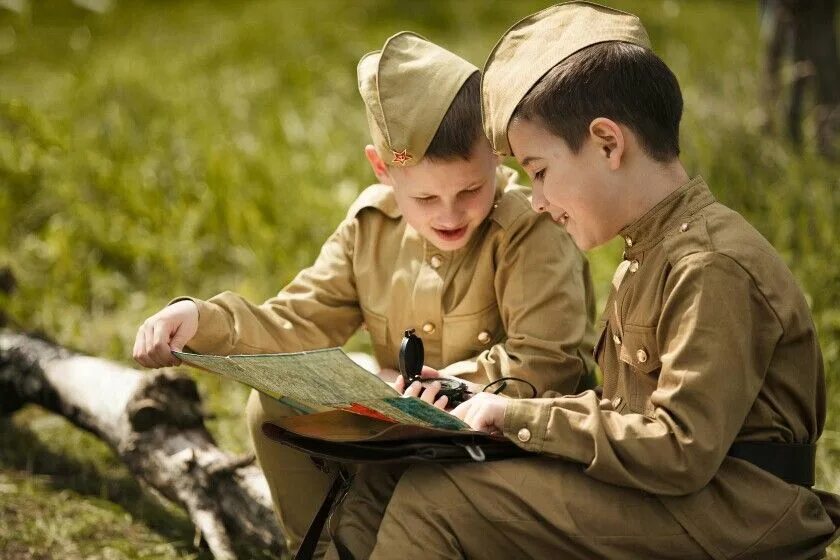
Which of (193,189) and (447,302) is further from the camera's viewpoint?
(193,189)

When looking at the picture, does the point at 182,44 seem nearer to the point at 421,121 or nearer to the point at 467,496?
the point at 421,121

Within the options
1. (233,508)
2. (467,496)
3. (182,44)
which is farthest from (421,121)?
(182,44)

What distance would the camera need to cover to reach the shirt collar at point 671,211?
87.7 inches

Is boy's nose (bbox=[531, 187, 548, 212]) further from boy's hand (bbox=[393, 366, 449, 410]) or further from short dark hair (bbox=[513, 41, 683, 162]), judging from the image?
boy's hand (bbox=[393, 366, 449, 410])

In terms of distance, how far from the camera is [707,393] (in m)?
2.04

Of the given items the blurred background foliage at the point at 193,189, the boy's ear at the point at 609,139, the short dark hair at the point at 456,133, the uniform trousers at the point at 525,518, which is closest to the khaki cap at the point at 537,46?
the boy's ear at the point at 609,139

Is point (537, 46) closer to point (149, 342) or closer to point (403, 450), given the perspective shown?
point (403, 450)

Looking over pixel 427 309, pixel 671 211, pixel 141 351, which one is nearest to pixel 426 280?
pixel 427 309

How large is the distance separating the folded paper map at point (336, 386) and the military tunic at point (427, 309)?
1.58 ft

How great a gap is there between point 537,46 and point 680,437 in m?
0.83

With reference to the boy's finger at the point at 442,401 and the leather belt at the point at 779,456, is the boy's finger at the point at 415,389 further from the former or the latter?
the leather belt at the point at 779,456

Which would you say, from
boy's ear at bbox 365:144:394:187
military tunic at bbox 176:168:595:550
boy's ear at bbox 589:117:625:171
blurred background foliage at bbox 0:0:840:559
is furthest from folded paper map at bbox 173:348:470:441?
blurred background foliage at bbox 0:0:840:559

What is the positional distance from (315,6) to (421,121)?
7.25 meters

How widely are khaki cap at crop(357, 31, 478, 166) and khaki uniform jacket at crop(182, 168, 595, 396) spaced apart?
11.8 inches
